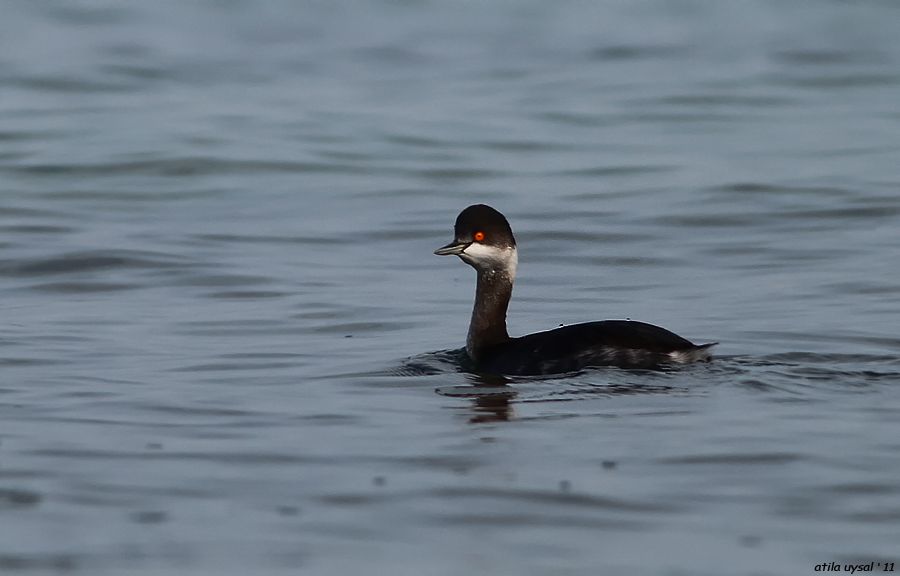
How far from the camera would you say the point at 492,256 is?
10805 millimetres

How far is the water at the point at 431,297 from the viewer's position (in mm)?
6801

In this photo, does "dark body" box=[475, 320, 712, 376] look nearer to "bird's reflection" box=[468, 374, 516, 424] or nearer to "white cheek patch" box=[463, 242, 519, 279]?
"bird's reflection" box=[468, 374, 516, 424]

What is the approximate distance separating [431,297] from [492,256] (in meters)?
2.23

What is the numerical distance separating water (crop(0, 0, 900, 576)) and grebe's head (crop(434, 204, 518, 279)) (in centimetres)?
59

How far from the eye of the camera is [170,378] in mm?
9883

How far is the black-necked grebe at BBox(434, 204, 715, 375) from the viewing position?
973 cm

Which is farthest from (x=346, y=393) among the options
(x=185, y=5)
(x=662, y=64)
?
(x=185, y=5)

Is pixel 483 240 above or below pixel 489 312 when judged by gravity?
above

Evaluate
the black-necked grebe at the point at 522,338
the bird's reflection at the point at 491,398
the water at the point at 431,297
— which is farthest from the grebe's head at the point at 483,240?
the bird's reflection at the point at 491,398

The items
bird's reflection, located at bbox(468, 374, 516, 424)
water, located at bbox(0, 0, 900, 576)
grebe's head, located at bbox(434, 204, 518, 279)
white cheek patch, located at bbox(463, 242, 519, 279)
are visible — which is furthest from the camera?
white cheek patch, located at bbox(463, 242, 519, 279)

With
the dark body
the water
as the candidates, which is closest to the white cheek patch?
the water

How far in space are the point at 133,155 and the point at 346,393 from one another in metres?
11.3

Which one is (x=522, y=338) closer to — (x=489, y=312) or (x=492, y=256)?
(x=489, y=312)

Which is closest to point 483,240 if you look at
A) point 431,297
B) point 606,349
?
point 606,349
